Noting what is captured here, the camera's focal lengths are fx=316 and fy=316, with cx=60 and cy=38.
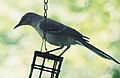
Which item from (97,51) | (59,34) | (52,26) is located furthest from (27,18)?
(97,51)

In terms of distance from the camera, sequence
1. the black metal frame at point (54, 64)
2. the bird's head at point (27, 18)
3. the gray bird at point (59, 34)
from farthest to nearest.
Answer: the bird's head at point (27, 18) < the gray bird at point (59, 34) < the black metal frame at point (54, 64)

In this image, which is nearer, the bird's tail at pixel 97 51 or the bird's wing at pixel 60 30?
the bird's tail at pixel 97 51

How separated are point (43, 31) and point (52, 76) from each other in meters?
0.71

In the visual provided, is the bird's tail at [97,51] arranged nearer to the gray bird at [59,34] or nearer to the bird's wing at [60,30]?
the gray bird at [59,34]

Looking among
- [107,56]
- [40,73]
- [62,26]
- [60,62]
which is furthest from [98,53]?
[62,26]

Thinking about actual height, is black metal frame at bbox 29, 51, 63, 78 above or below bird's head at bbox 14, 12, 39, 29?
below

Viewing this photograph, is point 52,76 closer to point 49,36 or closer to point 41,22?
point 49,36

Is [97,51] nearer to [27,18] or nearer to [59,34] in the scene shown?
[59,34]

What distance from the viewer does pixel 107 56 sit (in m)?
3.20

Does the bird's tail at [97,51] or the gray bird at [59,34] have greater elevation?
the gray bird at [59,34]

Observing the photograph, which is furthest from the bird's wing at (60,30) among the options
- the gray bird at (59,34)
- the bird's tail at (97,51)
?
the bird's tail at (97,51)

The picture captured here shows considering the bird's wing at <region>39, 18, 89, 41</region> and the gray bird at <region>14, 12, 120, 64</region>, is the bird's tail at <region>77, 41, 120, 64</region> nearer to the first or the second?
the gray bird at <region>14, 12, 120, 64</region>

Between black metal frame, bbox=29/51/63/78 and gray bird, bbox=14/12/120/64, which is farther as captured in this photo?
gray bird, bbox=14/12/120/64

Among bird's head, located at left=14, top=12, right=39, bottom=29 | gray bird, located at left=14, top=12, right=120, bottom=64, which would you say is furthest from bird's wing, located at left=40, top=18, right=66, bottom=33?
bird's head, located at left=14, top=12, right=39, bottom=29
